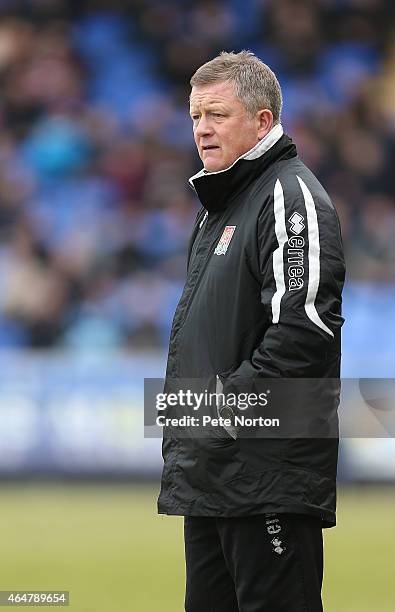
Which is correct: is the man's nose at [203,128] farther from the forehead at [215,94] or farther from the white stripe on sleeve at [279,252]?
the white stripe on sleeve at [279,252]

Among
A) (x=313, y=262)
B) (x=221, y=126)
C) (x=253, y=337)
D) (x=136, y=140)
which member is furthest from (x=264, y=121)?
(x=136, y=140)

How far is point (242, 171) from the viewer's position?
3.67m

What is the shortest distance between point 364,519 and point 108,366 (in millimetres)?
2497

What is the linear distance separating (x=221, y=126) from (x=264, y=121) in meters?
0.12

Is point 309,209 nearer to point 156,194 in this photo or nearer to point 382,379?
point 382,379

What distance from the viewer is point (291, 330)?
3.36 metres

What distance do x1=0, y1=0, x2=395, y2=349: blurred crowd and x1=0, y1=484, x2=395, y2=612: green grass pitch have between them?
7.24 ft

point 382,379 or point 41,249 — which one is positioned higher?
point 41,249

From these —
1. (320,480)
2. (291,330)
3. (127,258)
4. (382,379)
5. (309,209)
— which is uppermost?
(127,258)

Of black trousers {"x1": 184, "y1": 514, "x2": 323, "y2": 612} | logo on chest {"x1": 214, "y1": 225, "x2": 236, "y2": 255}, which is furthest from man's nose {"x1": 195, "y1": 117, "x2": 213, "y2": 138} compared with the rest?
black trousers {"x1": 184, "y1": 514, "x2": 323, "y2": 612}

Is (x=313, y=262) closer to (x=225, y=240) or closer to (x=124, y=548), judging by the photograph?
(x=225, y=240)

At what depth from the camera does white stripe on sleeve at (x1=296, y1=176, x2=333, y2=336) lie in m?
3.38

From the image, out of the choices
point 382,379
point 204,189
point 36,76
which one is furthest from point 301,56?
point 204,189
